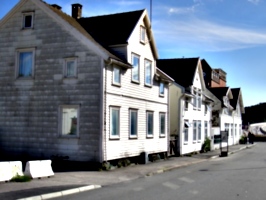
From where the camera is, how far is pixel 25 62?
68.0 feet

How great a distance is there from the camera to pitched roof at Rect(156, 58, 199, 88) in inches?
1316

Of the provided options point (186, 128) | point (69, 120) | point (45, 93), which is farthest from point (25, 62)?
point (186, 128)

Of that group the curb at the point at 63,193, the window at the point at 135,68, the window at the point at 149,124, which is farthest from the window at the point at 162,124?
the curb at the point at 63,193

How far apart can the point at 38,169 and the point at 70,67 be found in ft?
22.3

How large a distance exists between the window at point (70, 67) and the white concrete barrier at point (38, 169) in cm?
597

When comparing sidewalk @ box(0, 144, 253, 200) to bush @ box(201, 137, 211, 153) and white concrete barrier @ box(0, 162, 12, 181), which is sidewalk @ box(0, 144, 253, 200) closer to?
white concrete barrier @ box(0, 162, 12, 181)

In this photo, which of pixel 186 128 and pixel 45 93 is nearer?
pixel 45 93

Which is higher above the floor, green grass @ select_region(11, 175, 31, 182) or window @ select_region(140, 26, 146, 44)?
window @ select_region(140, 26, 146, 44)

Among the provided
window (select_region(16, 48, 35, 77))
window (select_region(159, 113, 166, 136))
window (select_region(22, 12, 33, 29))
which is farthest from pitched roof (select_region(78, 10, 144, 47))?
window (select_region(159, 113, 166, 136))

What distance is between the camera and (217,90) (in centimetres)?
5162

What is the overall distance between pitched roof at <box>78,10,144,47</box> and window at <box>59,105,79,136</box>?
4.48 m

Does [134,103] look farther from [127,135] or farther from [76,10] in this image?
[76,10]

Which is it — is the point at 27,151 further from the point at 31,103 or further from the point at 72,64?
the point at 72,64


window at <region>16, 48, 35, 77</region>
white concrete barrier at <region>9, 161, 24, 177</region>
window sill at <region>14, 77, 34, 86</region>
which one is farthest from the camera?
window at <region>16, 48, 35, 77</region>
